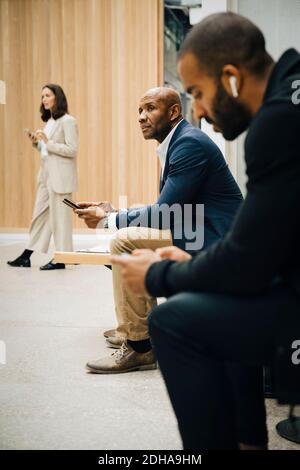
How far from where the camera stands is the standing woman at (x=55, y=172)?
19.3 feet

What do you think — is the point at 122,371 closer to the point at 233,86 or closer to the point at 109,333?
the point at 109,333

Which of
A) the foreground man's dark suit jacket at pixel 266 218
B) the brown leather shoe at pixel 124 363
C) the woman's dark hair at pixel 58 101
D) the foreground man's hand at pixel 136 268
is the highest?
the woman's dark hair at pixel 58 101

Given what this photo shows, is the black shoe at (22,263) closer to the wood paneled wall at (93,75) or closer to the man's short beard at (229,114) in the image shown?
the wood paneled wall at (93,75)

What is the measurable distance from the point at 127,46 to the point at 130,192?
6.22ft

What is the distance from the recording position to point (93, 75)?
8.20 metres

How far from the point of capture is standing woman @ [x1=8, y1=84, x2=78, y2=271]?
19.3ft

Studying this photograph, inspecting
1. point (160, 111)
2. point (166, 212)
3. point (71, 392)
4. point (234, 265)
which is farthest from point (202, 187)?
point (234, 265)

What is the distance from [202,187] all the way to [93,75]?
234 inches

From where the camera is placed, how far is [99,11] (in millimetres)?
8117

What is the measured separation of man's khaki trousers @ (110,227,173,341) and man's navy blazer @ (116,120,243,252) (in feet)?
0.64

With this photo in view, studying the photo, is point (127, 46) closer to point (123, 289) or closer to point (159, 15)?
point (159, 15)

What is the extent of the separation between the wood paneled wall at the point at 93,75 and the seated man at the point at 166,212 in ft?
16.8

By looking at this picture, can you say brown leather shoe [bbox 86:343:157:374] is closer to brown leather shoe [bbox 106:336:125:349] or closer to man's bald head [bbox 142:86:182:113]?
brown leather shoe [bbox 106:336:125:349]

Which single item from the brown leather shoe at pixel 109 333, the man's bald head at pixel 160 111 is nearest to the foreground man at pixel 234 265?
the man's bald head at pixel 160 111
